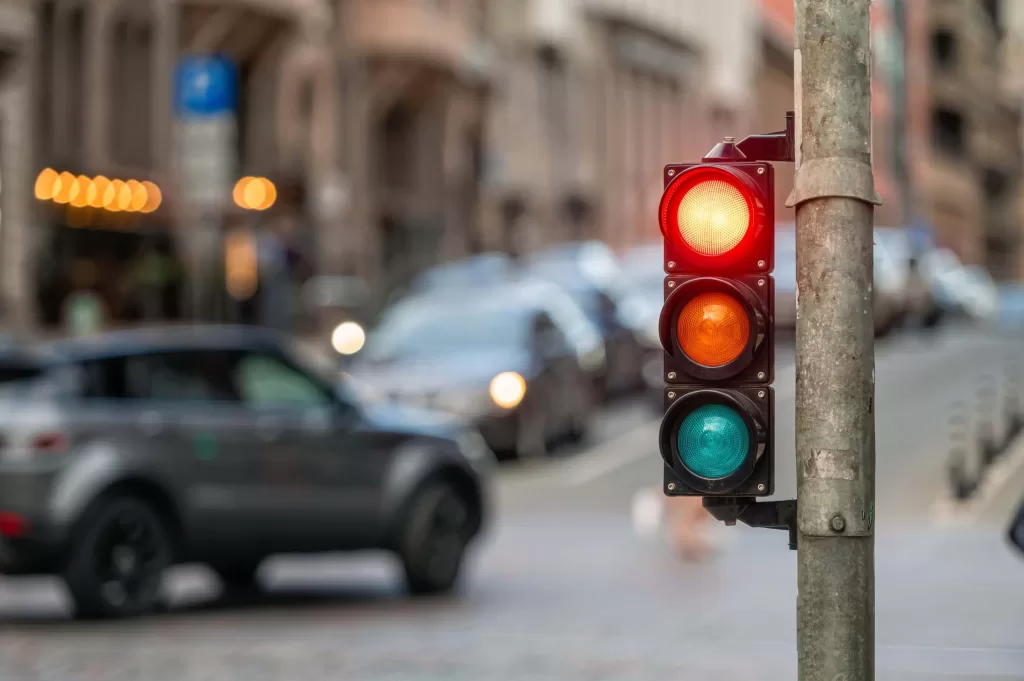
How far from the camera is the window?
12756 cm

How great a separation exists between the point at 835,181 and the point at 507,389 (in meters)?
17.6

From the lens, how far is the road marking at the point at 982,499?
1981 cm

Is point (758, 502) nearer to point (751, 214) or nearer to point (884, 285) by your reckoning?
point (751, 214)

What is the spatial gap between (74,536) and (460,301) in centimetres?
1261

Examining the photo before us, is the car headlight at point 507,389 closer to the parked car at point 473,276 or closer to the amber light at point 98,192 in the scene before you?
the parked car at point 473,276

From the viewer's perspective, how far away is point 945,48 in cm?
12862

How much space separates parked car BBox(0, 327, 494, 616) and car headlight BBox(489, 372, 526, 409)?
7.75 meters

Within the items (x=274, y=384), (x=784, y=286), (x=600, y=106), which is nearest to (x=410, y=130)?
(x=784, y=286)

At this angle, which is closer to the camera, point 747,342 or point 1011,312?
point 747,342

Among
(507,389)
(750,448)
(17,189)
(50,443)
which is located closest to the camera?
(750,448)

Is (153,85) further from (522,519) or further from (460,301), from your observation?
(522,519)

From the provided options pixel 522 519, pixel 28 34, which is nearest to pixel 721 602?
pixel 522 519

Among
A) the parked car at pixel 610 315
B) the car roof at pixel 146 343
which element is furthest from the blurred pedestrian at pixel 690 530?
the parked car at pixel 610 315

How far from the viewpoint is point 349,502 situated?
1377 cm
